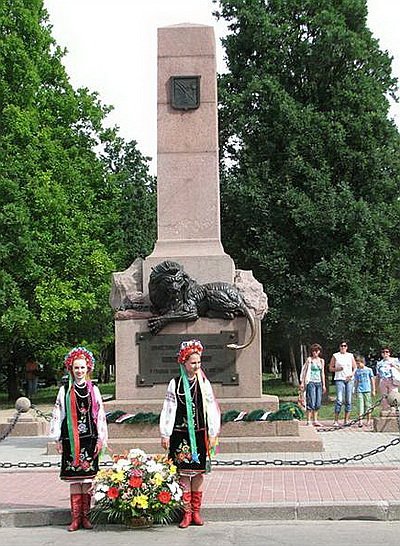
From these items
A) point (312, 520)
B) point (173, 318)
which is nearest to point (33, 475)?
point (173, 318)

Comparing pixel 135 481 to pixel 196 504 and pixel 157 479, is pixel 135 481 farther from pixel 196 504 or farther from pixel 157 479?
pixel 196 504

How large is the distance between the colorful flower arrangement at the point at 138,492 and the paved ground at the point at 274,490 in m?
0.54

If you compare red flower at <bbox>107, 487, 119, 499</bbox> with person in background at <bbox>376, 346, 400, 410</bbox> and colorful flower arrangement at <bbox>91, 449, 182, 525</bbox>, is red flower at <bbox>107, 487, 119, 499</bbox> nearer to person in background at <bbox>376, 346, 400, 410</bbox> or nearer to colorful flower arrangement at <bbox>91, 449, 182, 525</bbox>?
colorful flower arrangement at <bbox>91, 449, 182, 525</bbox>

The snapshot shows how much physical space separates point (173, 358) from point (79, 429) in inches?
199

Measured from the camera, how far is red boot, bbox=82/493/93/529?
27.1 feet

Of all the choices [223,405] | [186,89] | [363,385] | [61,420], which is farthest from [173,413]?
[363,385]

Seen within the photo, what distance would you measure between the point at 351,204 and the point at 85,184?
30.7 feet

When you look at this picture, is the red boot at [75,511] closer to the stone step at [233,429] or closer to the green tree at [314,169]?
the stone step at [233,429]

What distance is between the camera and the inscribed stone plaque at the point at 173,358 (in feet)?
44.2

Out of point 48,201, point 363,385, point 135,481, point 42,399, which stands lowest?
point 42,399

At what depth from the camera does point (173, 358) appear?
13.5 m

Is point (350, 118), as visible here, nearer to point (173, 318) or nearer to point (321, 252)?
point (321, 252)

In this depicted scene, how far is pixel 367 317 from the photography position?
27.5 m

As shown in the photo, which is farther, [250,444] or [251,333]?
[251,333]
